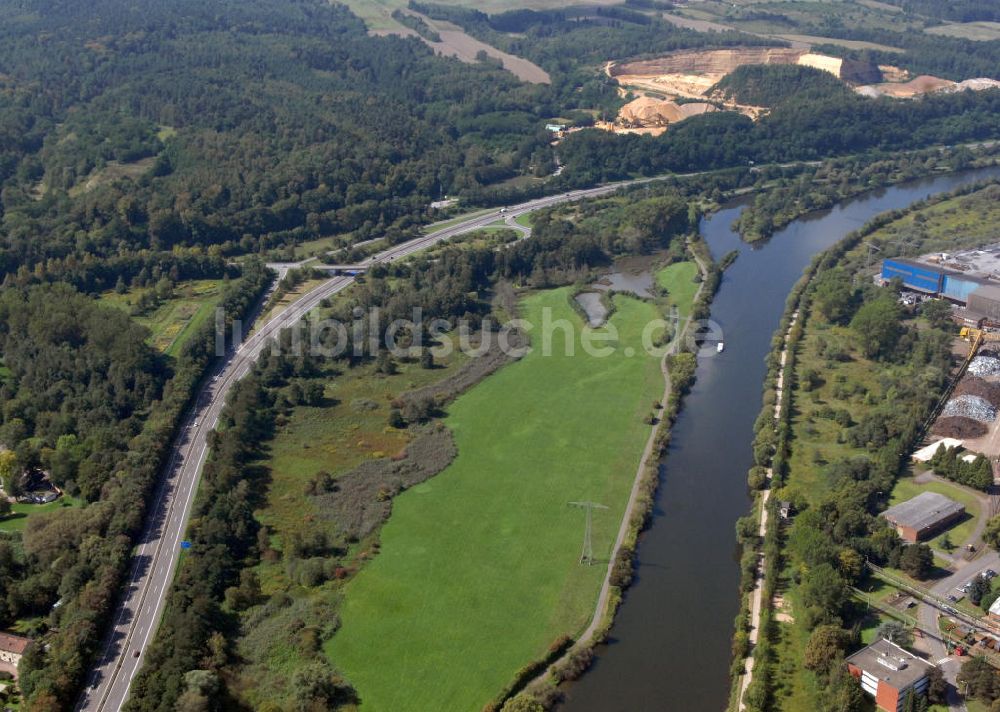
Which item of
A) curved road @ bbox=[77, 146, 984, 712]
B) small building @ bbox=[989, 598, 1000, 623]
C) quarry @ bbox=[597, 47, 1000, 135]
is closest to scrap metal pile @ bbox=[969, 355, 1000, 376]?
small building @ bbox=[989, 598, 1000, 623]

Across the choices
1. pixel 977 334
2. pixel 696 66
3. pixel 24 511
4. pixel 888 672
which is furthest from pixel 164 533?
pixel 696 66

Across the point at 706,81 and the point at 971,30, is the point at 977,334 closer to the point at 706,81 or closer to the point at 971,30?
the point at 706,81

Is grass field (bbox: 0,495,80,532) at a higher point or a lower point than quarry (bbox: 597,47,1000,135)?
lower

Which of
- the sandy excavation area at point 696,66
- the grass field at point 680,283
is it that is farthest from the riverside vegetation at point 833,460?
the sandy excavation area at point 696,66

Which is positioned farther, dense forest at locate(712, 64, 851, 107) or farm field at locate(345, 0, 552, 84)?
farm field at locate(345, 0, 552, 84)

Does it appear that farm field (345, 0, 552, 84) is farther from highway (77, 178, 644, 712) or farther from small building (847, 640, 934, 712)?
small building (847, 640, 934, 712)

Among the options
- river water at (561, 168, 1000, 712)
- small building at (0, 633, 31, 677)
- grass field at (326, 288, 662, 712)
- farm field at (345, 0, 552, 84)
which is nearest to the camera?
river water at (561, 168, 1000, 712)

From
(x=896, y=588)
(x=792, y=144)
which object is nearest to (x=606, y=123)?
(x=792, y=144)
